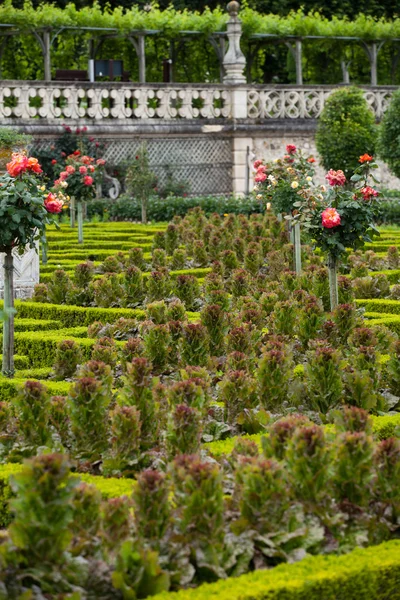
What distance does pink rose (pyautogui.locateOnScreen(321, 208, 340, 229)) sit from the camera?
1063 cm

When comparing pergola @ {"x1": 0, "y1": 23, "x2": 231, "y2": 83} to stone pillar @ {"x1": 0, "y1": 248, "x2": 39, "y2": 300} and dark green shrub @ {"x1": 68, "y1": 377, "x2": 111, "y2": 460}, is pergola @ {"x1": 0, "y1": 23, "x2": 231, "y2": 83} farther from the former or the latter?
dark green shrub @ {"x1": 68, "y1": 377, "x2": 111, "y2": 460}

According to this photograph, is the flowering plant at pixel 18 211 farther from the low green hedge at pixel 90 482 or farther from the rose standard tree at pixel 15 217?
the low green hedge at pixel 90 482

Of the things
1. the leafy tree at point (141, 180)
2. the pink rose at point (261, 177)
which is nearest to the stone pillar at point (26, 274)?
the pink rose at point (261, 177)

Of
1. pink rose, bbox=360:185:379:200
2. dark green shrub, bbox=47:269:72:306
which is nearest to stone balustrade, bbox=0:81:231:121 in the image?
dark green shrub, bbox=47:269:72:306

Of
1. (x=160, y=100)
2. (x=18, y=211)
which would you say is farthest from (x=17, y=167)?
(x=160, y=100)

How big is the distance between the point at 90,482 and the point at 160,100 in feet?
73.2

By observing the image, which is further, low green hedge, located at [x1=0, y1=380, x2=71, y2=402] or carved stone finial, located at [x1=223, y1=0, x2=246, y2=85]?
carved stone finial, located at [x1=223, y1=0, x2=246, y2=85]

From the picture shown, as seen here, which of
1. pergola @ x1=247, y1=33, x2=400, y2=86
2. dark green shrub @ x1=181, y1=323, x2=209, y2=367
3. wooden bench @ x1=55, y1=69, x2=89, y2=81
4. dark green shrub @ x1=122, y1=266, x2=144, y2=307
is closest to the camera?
dark green shrub @ x1=181, y1=323, x2=209, y2=367

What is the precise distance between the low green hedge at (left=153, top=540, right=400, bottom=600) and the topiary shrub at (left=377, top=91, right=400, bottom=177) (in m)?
19.7

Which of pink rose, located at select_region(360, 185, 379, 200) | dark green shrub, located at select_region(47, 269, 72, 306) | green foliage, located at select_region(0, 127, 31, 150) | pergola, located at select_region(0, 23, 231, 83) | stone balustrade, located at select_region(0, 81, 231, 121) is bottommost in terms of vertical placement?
dark green shrub, located at select_region(47, 269, 72, 306)

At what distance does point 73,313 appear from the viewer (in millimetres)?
11812

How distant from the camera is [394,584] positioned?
546 centimetres

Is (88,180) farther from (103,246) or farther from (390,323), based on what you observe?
(390,323)

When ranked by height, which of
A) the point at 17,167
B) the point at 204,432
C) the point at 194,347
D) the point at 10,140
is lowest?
the point at 204,432
